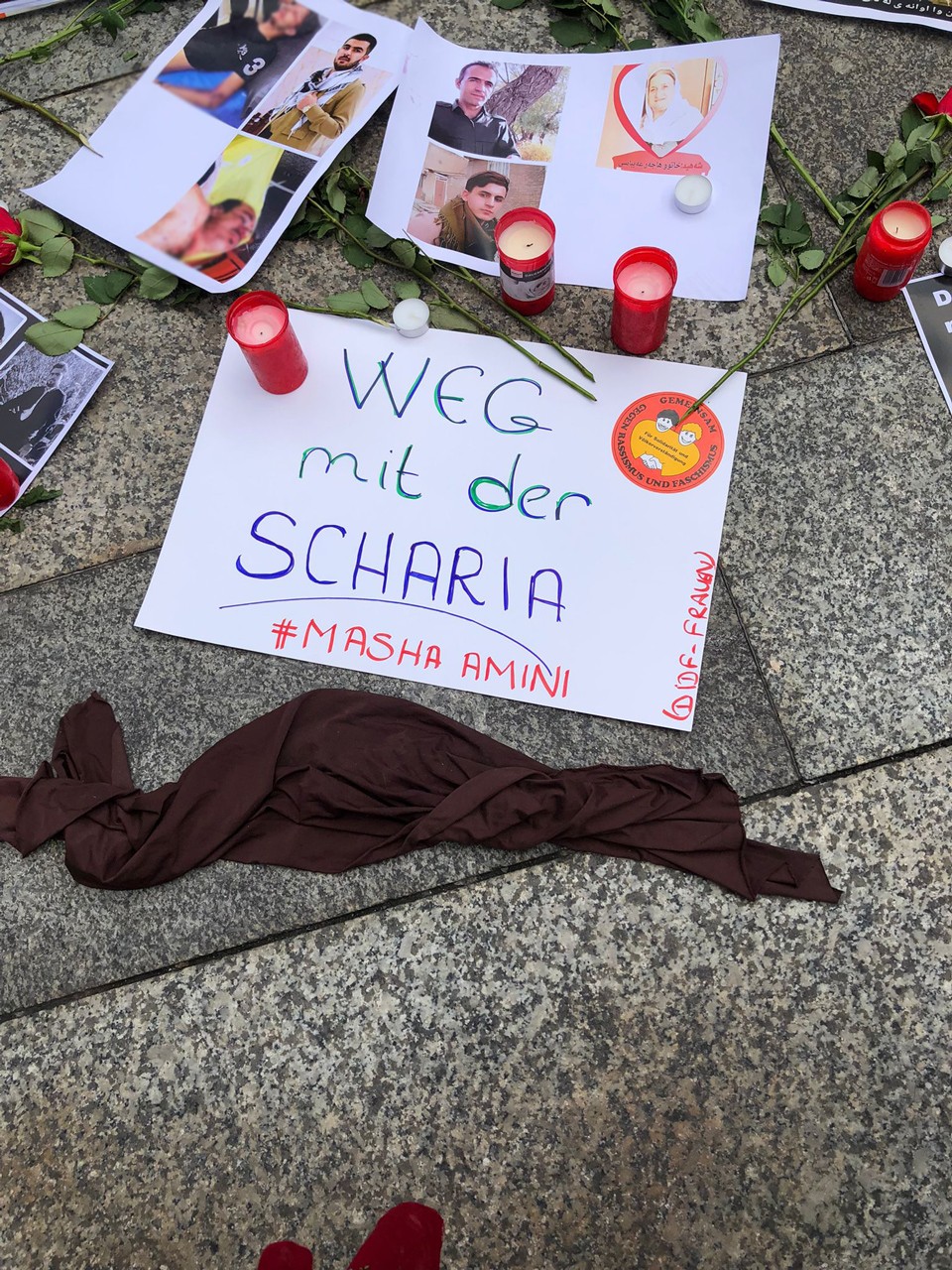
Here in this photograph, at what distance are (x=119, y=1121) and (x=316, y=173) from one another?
114cm

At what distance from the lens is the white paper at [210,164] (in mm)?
1190

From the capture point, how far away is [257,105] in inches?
48.1

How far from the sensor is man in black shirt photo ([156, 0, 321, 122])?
4.05ft

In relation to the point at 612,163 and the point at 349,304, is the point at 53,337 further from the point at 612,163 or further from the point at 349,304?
the point at 612,163

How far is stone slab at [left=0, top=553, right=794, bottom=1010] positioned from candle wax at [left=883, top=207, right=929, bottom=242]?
0.48 meters

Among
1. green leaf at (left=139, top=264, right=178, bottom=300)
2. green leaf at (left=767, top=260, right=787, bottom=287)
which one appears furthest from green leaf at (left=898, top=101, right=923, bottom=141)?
green leaf at (left=139, top=264, right=178, bottom=300)

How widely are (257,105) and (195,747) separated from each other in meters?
0.85

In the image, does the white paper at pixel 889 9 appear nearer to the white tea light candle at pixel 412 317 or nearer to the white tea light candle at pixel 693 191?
the white tea light candle at pixel 693 191

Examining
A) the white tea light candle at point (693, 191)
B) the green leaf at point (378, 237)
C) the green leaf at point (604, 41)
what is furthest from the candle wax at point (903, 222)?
the green leaf at point (378, 237)

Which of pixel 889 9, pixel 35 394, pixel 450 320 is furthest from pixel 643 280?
pixel 35 394

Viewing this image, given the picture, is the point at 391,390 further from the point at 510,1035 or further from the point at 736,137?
the point at 510,1035

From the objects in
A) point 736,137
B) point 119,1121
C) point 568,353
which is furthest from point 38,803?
point 736,137

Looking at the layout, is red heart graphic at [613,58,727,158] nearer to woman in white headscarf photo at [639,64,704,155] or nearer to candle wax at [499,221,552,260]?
woman in white headscarf photo at [639,64,704,155]

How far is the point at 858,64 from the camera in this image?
1.21 metres
